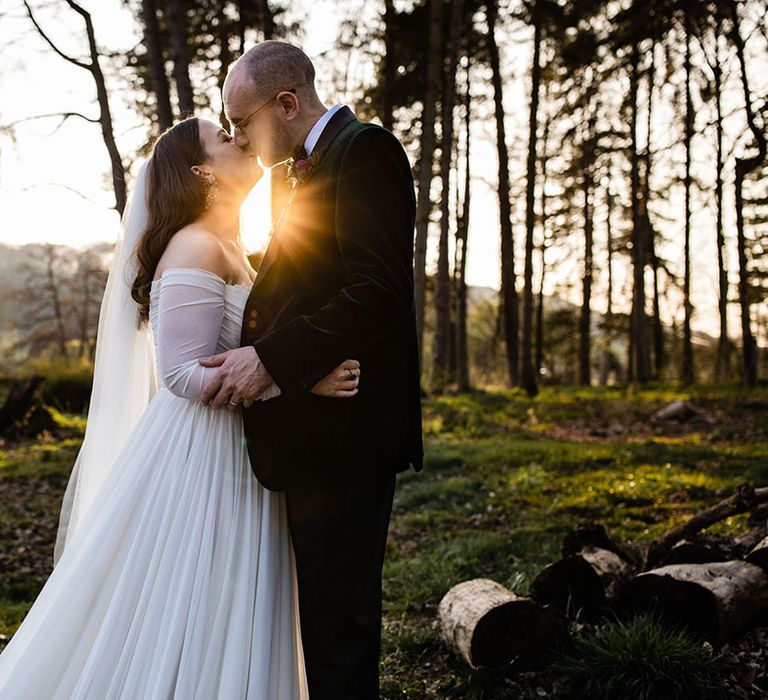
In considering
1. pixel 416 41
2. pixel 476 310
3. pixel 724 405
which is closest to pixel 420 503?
pixel 724 405

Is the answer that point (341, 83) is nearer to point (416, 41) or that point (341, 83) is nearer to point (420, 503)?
point (416, 41)

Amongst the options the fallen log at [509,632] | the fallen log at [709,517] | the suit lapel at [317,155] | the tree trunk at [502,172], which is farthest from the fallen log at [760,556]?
the tree trunk at [502,172]

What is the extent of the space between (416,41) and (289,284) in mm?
14856

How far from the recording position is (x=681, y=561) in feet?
12.6

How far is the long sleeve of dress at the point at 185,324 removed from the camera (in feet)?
7.80

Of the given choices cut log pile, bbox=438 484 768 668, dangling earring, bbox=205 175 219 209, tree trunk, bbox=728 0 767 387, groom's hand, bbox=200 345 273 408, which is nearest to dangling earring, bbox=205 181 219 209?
dangling earring, bbox=205 175 219 209

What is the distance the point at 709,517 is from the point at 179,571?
3.10 metres

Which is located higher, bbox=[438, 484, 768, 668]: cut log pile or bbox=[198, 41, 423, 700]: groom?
bbox=[198, 41, 423, 700]: groom

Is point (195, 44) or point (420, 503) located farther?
point (195, 44)

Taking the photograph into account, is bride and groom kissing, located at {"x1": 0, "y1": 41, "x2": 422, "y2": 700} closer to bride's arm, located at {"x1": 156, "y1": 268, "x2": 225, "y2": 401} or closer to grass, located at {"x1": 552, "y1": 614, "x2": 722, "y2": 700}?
bride's arm, located at {"x1": 156, "y1": 268, "x2": 225, "y2": 401}

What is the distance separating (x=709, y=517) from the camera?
4051 millimetres

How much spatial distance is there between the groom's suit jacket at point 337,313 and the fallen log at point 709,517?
8.00ft

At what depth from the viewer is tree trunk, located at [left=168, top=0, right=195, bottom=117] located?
8.62m

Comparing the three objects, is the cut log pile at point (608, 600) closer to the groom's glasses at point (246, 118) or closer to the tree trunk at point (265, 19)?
the groom's glasses at point (246, 118)
